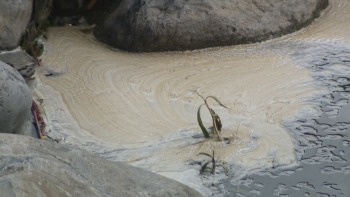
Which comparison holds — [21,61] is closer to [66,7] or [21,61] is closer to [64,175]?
[66,7]

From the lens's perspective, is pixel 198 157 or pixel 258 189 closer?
pixel 258 189

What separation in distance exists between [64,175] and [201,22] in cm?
239

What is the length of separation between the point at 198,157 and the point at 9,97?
1.01 meters

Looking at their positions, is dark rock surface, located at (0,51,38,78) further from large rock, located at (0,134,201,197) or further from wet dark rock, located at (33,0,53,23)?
large rock, located at (0,134,201,197)

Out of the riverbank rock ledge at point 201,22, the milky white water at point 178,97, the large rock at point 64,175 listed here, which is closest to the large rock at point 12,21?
the milky white water at point 178,97

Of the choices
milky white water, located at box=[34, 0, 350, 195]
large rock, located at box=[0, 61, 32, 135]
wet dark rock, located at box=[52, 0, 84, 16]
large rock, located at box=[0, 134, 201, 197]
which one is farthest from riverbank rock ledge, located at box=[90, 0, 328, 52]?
large rock, located at box=[0, 134, 201, 197]

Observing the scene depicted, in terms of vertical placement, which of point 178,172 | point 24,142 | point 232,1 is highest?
point 232,1

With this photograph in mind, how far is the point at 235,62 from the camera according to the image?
116 inches

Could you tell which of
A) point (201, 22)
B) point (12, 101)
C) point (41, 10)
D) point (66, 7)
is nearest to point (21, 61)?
point (41, 10)

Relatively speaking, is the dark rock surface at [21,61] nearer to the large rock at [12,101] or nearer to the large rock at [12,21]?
the large rock at [12,21]

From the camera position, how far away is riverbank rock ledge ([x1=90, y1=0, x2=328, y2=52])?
3219 millimetres

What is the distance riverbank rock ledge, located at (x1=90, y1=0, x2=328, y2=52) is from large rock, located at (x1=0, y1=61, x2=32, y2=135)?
1.49m

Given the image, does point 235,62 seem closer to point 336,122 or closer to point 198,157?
point 336,122

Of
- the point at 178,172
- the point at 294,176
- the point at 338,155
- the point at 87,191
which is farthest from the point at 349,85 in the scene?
the point at 87,191
